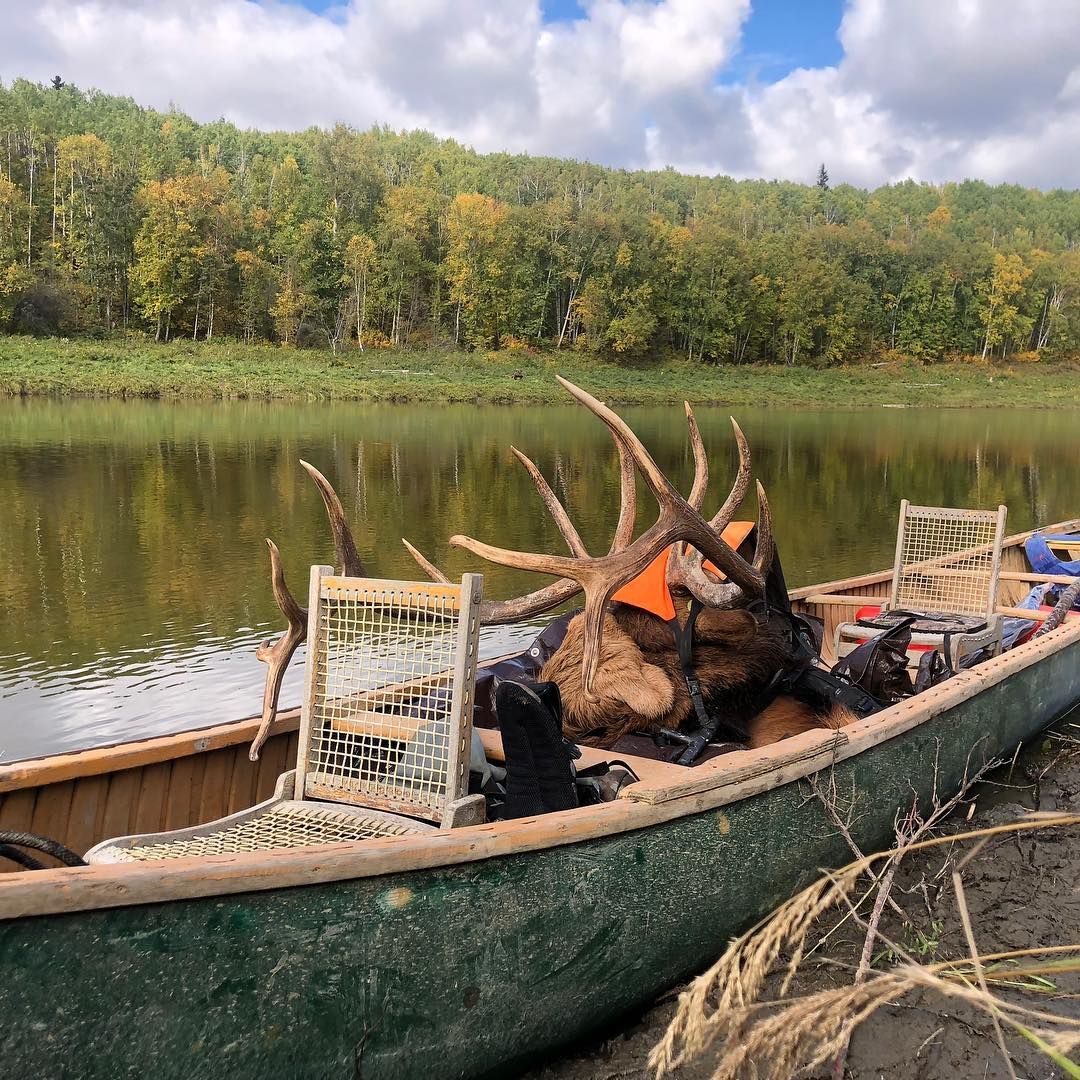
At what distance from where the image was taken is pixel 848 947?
15.4 feet

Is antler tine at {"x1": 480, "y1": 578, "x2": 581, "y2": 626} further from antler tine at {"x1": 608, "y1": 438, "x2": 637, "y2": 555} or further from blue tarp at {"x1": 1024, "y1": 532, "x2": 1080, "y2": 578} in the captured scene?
blue tarp at {"x1": 1024, "y1": 532, "x2": 1080, "y2": 578}

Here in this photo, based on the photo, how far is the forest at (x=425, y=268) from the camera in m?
63.0

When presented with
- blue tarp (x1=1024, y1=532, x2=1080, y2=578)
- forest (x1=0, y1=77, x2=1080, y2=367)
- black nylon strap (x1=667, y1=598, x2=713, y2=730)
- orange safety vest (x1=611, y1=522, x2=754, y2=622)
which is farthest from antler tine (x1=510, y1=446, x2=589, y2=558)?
forest (x1=0, y1=77, x2=1080, y2=367)

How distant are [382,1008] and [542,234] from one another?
74.3 m

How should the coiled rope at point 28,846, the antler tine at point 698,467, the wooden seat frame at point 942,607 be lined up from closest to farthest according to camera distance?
the coiled rope at point 28,846 → the antler tine at point 698,467 → the wooden seat frame at point 942,607

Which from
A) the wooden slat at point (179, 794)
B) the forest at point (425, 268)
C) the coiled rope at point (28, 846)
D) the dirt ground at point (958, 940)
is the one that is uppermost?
the forest at point (425, 268)

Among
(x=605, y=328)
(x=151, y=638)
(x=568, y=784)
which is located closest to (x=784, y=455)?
(x=151, y=638)

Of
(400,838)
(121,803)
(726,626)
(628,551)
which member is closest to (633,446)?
(628,551)

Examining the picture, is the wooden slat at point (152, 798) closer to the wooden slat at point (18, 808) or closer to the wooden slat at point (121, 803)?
the wooden slat at point (121, 803)

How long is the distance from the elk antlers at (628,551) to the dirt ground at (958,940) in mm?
1577

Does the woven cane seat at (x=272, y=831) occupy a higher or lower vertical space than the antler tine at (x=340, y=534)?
lower

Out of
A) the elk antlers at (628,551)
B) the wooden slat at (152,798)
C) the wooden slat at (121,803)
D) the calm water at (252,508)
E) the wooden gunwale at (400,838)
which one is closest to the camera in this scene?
the wooden gunwale at (400,838)

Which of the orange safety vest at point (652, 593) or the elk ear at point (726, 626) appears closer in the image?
the orange safety vest at point (652, 593)

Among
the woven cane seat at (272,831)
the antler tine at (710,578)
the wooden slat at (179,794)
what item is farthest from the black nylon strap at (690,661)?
the wooden slat at (179,794)
